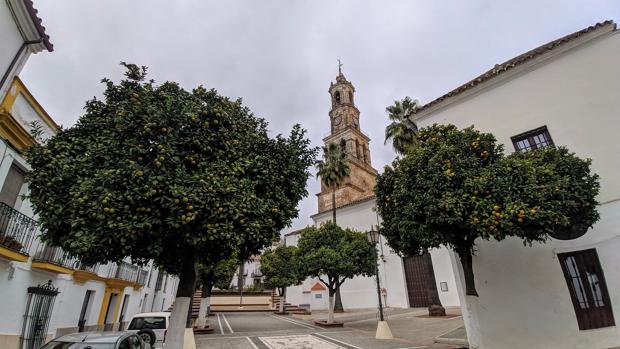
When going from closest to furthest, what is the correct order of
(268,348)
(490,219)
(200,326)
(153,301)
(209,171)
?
(209,171) < (490,219) < (268,348) < (200,326) < (153,301)

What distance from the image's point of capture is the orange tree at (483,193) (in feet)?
25.0

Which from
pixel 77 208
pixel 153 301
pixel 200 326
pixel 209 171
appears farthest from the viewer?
pixel 153 301

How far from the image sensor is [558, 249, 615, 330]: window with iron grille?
29.3 ft

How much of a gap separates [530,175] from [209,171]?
827 cm

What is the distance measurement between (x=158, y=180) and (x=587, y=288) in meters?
12.6

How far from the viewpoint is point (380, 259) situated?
29906 millimetres

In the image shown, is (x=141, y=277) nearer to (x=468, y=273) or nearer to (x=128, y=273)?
(x=128, y=273)

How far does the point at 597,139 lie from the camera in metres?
9.88

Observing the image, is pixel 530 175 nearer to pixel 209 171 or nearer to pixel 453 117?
pixel 453 117

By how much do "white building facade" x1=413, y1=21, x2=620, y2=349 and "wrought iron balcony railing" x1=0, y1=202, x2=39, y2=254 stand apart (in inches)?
542

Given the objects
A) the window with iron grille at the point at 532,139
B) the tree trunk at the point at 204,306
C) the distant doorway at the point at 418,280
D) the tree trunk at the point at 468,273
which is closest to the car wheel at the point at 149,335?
the tree trunk at the point at 204,306

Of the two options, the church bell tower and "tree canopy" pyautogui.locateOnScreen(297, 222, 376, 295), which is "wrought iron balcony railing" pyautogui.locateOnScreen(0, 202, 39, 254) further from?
the church bell tower

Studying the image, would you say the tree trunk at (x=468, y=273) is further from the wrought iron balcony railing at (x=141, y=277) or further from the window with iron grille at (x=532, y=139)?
the wrought iron balcony railing at (x=141, y=277)

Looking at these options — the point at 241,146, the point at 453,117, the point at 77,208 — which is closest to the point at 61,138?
the point at 77,208
